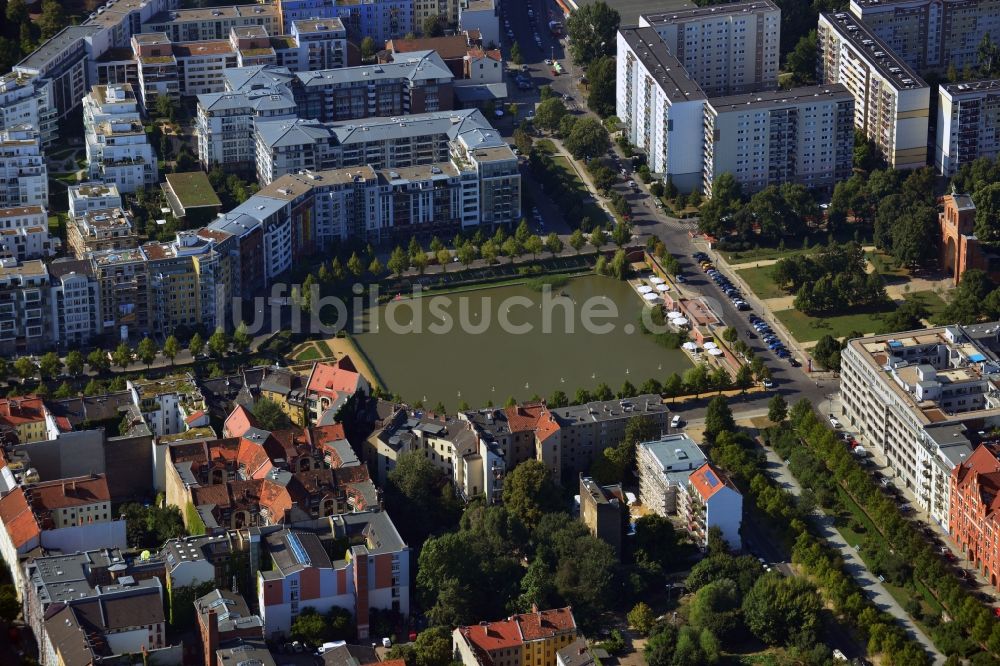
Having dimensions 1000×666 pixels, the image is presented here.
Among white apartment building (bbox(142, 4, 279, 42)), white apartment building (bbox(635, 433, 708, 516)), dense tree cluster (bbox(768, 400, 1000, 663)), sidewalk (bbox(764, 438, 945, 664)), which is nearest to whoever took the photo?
dense tree cluster (bbox(768, 400, 1000, 663))

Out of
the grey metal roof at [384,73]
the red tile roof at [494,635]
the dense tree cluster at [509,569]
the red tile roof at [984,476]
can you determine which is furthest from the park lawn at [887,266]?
the red tile roof at [494,635]

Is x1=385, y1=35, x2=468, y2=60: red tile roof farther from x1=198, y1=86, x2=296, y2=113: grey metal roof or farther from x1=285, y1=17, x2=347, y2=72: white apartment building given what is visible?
x1=198, y1=86, x2=296, y2=113: grey metal roof

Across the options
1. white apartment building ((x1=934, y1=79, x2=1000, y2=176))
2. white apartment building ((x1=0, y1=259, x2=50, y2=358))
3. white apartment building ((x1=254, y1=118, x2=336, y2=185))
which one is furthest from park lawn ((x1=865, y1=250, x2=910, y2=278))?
white apartment building ((x1=0, y1=259, x2=50, y2=358))

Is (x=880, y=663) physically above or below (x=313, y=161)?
below

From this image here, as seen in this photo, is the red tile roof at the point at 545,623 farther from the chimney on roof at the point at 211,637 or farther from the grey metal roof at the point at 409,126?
the grey metal roof at the point at 409,126

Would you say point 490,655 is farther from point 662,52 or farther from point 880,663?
point 662,52

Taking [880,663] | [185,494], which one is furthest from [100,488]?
[880,663]
